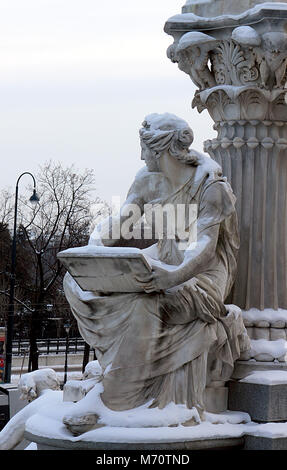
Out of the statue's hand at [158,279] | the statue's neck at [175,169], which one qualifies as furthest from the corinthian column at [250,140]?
the statue's hand at [158,279]

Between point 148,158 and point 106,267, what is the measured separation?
1185 mm

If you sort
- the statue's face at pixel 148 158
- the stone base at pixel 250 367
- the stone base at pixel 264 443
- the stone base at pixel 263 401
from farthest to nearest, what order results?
the stone base at pixel 250 367, the statue's face at pixel 148 158, the stone base at pixel 263 401, the stone base at pixel 264 443

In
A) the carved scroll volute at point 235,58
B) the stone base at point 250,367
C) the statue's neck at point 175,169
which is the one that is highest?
the carved scroll volute at point 235,58

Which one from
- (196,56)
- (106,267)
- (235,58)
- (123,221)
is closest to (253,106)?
(235,58)

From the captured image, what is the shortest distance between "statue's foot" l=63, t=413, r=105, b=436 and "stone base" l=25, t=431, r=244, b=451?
0.12 metres

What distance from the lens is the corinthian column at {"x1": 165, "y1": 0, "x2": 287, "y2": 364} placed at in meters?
11.9

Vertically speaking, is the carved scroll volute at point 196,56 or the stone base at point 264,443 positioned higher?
the carved scroll volute at point 196,56

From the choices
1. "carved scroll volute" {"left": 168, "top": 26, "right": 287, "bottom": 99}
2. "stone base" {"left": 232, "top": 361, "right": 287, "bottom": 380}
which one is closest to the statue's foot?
"stone base" {"left": 232, "top": 361, "right": 287, "bottom": 380}

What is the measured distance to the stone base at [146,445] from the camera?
10.6 m

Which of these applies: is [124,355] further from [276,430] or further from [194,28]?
[194,28]

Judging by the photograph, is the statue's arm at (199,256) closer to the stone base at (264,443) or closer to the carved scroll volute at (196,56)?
the stone base at (264,443)

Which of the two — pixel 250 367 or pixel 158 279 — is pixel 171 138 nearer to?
pixel 158 279

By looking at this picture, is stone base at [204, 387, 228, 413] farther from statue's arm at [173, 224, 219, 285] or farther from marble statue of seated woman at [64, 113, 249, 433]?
statue's arm at [173, 224, 219, 285]

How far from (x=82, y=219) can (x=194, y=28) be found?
32289 millimetres
